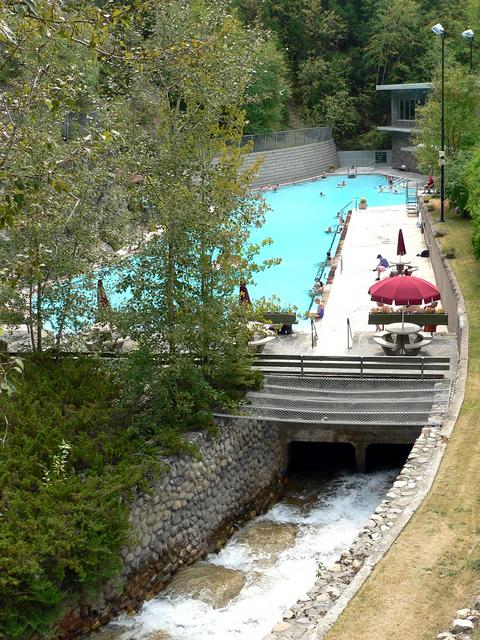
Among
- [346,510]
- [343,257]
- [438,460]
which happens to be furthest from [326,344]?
[343,257]

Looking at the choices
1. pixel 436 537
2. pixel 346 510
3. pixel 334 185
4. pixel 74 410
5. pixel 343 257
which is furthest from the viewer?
pixel 334 185

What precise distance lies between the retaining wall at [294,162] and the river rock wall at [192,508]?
138 ft

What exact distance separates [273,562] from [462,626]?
20.5 feet

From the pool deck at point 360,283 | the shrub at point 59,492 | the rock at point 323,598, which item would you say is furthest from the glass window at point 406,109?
the rock at point 323,598

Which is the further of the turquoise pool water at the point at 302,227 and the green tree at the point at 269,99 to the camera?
the green tree at the point at 269,99

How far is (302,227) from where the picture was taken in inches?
1913

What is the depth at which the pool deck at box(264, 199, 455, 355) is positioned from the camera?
21.6 m

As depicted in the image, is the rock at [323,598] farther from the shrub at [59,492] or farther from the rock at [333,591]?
the shrub at [59,492]

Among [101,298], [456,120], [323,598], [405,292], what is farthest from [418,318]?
[456,120]

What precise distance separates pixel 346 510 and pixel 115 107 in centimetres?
984

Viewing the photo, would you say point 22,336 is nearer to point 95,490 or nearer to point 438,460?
point 95,490

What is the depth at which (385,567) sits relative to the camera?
12.0 meters

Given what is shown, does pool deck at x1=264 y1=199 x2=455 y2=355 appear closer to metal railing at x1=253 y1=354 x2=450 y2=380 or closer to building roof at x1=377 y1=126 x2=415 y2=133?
metal railing at x1=253 y1=354 x2=450 y2=380

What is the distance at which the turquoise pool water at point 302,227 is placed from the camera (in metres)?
36.3
